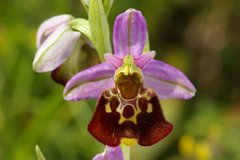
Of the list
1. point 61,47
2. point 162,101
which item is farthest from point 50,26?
point 162,101

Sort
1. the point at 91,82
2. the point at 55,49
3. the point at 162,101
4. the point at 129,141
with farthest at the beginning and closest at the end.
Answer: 1. the point at 162,101
2. the point at 55,49
3. the point at 91,82
4. the point at 129,141

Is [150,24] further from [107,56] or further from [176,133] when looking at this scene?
[107,56]

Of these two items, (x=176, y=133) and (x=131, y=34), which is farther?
(x=176, y=133)

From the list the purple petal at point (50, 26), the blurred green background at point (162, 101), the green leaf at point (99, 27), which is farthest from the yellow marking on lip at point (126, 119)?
the blurred green background at point (162, 101)

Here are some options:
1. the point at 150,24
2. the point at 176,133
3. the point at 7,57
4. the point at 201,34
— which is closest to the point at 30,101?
the point at 7,57

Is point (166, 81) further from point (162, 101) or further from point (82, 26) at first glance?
point (162, 101)

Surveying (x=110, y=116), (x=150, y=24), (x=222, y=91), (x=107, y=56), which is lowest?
(x=222, y=91)
